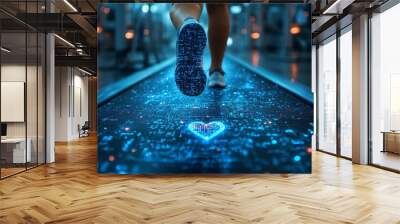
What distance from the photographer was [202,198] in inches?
187

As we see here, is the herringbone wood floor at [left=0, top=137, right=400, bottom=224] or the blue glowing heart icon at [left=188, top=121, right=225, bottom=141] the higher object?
the blue glowing heart icon at [left=188, top=121, right=225, bottom=141]

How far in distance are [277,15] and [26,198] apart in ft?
16.2

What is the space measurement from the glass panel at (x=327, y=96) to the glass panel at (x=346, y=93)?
48 centimetres

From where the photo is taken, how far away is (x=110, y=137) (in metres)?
6.34

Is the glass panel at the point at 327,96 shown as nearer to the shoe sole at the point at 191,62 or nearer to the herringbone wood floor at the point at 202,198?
the herringbone wood floor at the point at 202,198

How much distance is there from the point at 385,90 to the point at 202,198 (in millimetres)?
4761

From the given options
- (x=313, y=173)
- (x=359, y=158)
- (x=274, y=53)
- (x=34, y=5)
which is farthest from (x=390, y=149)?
(x=34, y=5)

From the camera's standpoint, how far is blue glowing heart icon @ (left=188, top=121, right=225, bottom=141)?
249 inches

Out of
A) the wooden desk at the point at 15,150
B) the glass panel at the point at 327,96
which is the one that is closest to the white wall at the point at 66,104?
the wooden desk at the point at 15,150

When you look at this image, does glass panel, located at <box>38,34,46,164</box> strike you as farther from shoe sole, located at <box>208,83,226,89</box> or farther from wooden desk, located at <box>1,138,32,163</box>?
shoe sole, located at <box>208,83,226,89</box>

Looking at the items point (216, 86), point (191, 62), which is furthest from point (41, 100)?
point (216, 86)

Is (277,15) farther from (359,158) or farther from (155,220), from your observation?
(155,220)

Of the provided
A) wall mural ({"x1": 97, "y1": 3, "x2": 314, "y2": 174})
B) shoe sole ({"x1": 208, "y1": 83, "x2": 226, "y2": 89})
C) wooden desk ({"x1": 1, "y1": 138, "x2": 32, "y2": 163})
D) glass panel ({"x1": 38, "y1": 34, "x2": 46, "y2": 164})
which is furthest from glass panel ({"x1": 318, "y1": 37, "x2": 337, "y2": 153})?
wooden desk ({"x1": 1, "y1": 138, "x2": 32, "y2": 163})

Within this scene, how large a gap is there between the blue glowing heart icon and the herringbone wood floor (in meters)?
0.76
